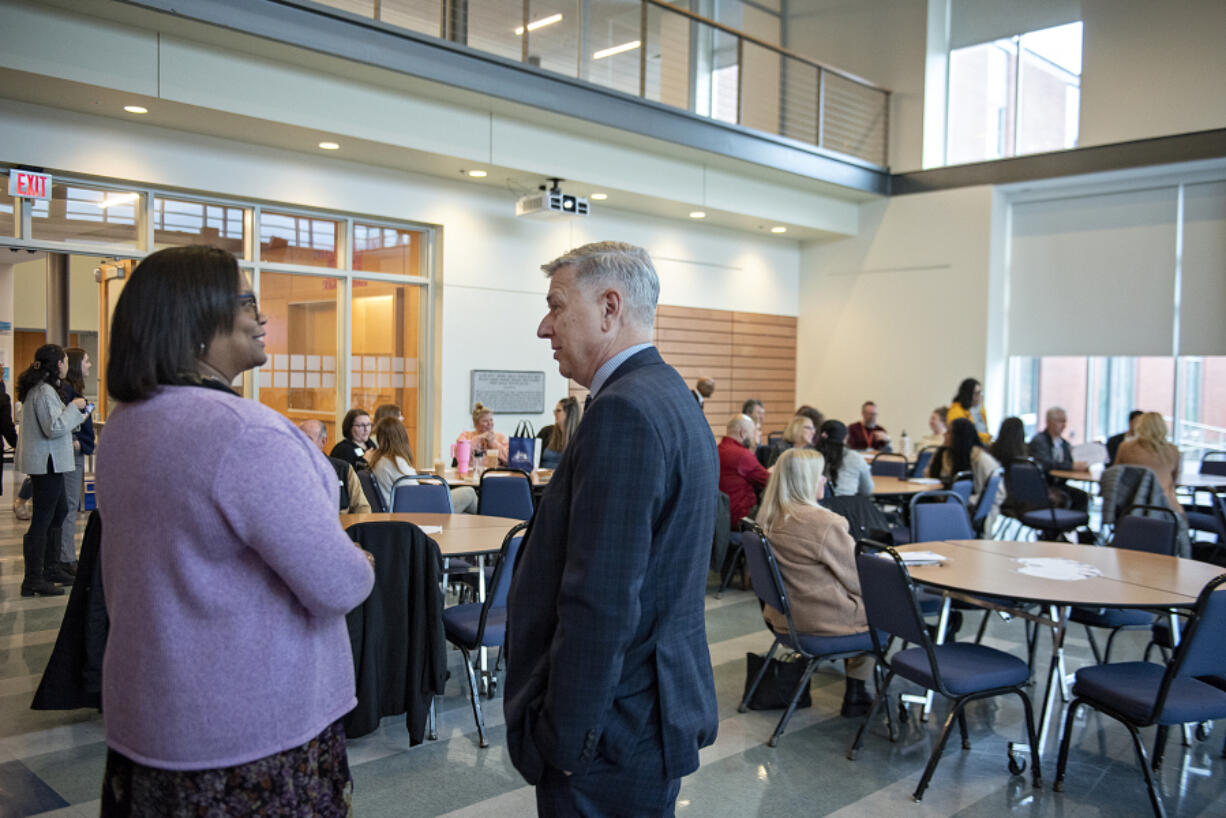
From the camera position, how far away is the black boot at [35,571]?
613cm

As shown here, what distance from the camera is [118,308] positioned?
1419 mm

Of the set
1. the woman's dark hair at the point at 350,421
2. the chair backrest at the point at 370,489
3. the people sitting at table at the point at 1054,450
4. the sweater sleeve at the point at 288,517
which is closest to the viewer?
the sweater sleeve at the point at 288,517

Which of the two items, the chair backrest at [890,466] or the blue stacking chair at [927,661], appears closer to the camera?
the blue stacking chair at [927,661]

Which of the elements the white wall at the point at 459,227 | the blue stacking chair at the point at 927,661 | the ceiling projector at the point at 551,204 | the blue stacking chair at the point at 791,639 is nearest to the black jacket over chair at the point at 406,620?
the blue stacking chair at the point at 791,639

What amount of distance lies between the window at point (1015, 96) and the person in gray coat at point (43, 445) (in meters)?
10.6

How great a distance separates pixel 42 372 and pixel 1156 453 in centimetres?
816

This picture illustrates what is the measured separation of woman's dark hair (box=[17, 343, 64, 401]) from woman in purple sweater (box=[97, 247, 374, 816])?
5678 millimetres

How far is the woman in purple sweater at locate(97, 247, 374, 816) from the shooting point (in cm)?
133

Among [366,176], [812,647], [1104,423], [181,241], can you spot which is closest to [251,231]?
[181,241]

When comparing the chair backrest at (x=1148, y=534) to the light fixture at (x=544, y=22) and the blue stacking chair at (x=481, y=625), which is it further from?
the light fixture at (x=544, y=22)

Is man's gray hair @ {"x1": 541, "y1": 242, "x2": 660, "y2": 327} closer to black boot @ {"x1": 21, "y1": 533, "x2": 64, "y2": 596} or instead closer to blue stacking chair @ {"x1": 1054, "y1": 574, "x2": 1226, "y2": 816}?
blue stacking chair @ {"x1": 1054, "y1": 574, "x2": 1226, "y2": 816}

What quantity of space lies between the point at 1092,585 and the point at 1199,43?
352 inches

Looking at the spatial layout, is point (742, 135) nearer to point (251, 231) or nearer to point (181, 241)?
point (251, 231)

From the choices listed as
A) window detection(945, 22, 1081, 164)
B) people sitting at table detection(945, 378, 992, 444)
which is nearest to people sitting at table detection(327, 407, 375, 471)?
people sitting at table detection(945, 378, 992, 444)
